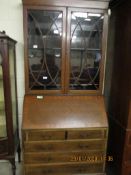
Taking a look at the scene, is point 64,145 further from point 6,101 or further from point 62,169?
point 6,101

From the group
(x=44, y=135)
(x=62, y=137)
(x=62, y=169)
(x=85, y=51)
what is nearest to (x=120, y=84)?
(x=85, y=51)

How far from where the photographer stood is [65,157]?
1.93 m

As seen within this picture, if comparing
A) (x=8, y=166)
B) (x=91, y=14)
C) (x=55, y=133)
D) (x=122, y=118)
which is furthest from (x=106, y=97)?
(x=8, y=166)

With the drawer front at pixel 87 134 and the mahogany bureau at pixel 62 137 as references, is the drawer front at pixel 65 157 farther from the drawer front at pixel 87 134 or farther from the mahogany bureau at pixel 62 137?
the drawer front at pixel 87 134

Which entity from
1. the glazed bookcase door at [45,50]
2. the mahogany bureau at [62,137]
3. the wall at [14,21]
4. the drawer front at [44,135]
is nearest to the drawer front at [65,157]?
the mahogany bureau at [62,137]

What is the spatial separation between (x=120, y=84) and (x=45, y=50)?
3.19 ft

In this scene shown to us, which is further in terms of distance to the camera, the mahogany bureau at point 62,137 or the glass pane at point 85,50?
the glass pane at point 85,50

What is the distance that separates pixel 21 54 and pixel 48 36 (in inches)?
19.4

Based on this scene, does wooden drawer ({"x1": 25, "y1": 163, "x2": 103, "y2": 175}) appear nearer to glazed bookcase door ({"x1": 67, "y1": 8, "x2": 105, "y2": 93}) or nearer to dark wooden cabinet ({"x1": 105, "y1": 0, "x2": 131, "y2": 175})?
dark wooden cabinet ({"x1": 105, "y1": 0, "x2": 131, "y2": 175})

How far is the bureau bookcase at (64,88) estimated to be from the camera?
1.88 meters

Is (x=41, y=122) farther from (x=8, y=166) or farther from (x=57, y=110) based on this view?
(x=8, y=166)

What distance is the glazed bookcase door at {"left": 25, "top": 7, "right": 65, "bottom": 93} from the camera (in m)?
1.95

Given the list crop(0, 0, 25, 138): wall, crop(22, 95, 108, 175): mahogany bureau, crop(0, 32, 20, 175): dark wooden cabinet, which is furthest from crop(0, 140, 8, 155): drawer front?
crop(0, 0, 25, 138): wall

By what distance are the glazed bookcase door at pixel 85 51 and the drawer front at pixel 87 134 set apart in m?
0.51
